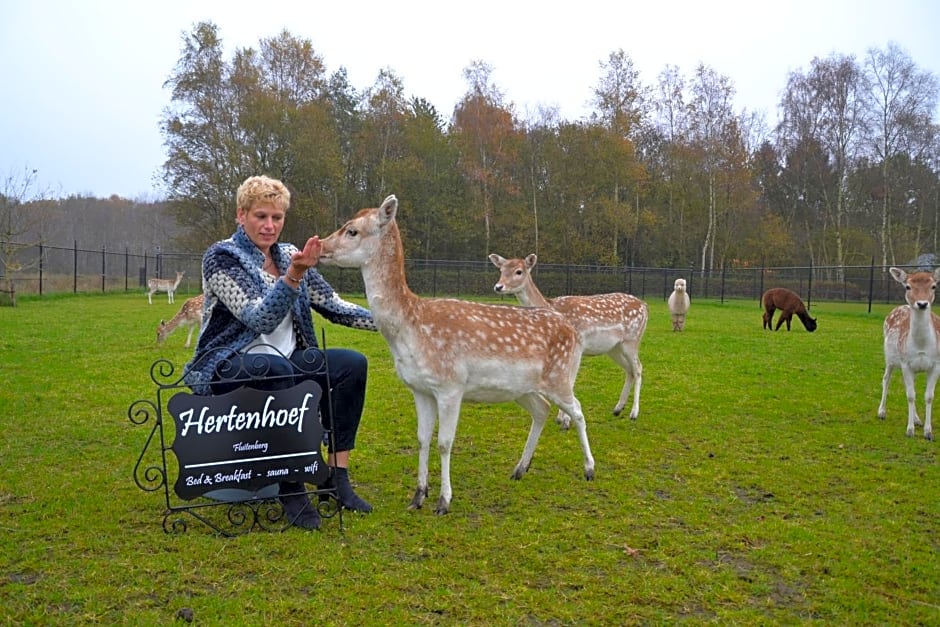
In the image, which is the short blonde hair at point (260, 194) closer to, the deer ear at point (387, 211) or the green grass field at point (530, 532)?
the deer ear at point (387, 211)

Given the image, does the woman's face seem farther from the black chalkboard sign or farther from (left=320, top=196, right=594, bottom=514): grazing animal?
the black chalkboard sign

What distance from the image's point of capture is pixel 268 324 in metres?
4.24

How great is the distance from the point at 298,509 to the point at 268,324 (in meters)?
1.21

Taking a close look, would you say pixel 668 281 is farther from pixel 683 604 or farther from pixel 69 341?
pixel 683 604

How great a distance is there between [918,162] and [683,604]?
4499cm

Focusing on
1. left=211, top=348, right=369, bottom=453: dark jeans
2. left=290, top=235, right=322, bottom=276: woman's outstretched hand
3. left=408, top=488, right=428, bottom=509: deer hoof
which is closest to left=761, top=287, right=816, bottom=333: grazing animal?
left=408, top=488, right=428, bottom=509: deer hoof

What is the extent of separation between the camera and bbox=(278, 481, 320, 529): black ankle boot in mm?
4387

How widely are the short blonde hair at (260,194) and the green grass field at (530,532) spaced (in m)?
2.06

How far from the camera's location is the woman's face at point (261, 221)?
14.7 ft

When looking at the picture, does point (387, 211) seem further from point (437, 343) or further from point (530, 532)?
point (530, 532)

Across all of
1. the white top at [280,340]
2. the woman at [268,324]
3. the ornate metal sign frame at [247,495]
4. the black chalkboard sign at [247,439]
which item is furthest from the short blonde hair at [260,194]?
the black chalkboard sign at [247,439]

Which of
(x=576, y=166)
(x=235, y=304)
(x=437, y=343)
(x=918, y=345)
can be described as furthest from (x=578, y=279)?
(x=235, y=304)

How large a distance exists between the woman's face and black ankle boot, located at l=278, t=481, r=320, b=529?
1.59m

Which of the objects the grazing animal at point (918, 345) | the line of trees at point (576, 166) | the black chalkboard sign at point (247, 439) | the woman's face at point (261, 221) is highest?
the line of trees at point (576, 166)
